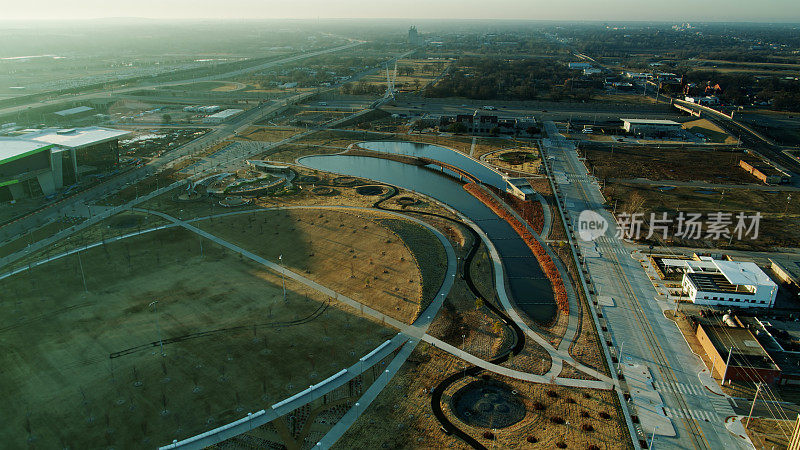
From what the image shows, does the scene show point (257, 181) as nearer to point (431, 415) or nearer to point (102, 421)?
point (102, 421)

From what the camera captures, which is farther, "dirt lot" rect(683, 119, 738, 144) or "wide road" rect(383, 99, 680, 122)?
"wide road" rect(383, 99, 680, 122)

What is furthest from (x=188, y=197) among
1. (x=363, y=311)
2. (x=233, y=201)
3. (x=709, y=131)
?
(x=709, y=131)

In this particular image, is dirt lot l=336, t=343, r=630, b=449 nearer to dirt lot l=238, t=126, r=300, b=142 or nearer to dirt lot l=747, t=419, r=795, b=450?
dirt lot l=747, t=419, r=795, b=450

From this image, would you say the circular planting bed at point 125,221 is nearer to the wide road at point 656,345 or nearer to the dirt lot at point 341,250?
the dirt lot at point 341,250

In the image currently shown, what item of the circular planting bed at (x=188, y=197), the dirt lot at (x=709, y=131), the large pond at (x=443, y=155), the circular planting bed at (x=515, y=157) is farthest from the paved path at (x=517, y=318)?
the dirt lot at (x=709, y=131)

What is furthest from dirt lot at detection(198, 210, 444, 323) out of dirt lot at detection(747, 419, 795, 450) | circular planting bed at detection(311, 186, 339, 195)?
dirt lot at detection(747, 419, 795, 450)
